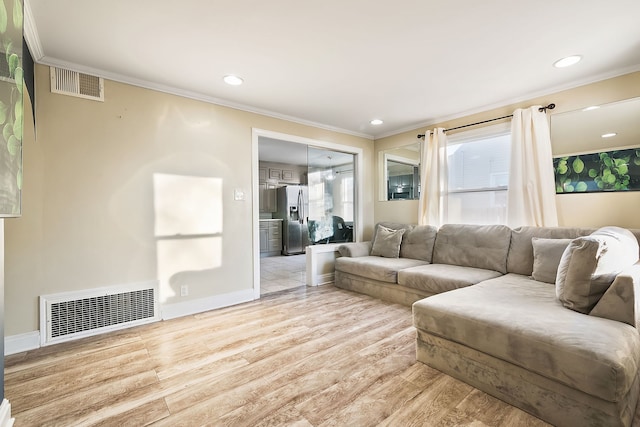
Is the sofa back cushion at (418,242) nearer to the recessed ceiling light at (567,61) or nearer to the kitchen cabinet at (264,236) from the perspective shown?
the recessed ceiling light at (567,61)

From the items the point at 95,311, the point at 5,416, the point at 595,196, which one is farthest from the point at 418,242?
the point at 5,416

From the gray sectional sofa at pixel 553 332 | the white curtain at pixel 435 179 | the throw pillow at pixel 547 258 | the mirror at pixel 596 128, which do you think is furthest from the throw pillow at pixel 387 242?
the mirror at pixel 596 128

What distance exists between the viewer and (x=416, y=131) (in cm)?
423

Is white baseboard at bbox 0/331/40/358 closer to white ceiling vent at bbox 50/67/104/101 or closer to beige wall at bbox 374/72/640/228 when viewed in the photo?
white ceiling vent at bbox 50/67/104/101

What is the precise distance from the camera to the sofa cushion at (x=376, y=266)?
3.28 m

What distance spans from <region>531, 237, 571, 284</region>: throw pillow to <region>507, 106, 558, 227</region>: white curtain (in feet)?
1.54

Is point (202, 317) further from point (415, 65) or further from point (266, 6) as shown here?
point (415, 65)

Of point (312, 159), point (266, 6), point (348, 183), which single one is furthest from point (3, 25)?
point (348, 183)

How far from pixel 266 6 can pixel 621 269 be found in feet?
9.21

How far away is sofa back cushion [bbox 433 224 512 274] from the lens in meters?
2.99

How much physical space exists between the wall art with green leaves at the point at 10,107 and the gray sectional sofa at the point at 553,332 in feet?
7.94

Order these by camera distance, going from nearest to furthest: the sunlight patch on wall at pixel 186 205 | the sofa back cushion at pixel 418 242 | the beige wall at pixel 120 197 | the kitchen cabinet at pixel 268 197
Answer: the beige wall at pixel 120 197, the sunlight patch on wall at pixel 186 205, the sofa back cushion at pixel 418 242, the kitchen cabinet at pixel 268 197

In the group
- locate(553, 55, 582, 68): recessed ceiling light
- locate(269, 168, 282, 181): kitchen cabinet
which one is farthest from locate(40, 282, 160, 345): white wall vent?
locate(269, 168, 282, 181): kitchen cabinet

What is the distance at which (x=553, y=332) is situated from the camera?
4.73 ft
